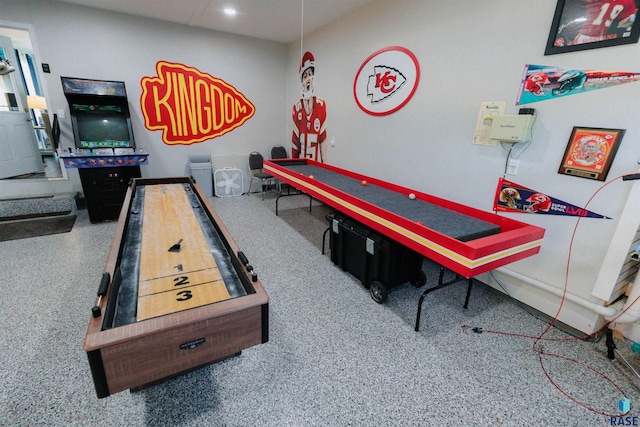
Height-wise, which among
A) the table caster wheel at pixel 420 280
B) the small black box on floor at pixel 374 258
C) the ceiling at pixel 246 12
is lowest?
the table caster wheel at pixel 420 280

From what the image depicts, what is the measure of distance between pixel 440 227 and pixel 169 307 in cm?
176

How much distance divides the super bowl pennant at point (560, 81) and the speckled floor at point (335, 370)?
70.3 inches

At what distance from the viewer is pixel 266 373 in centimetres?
177

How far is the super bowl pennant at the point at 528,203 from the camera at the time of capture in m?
2.16

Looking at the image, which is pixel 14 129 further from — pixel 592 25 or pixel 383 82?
pixel 592 25

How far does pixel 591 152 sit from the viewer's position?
2004mm

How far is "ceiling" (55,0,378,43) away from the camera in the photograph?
380 cm

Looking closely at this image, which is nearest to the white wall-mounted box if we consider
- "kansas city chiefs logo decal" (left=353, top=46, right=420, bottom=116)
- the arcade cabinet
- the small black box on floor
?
"kansas city chiefs logo decal" (left=353, top=46, right=420, bottom=116)

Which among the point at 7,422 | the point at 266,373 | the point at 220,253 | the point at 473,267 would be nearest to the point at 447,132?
the point at 473,267

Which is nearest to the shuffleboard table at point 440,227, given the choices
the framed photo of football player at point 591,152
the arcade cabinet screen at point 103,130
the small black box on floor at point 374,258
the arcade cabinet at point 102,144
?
the small black box on floor at point 374,258

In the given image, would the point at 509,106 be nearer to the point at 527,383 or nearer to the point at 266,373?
the point at 527,383

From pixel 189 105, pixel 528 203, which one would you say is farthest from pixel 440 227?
pixel 189 105

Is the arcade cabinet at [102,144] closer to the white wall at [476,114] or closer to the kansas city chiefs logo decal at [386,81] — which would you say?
the kansas city chiefs logo decal at [386,81]

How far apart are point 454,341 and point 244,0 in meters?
4.54
